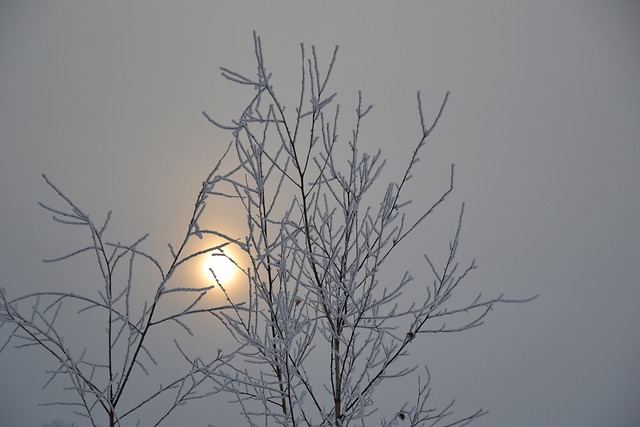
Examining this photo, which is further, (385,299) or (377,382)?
(377,382)

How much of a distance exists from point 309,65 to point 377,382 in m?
1.77

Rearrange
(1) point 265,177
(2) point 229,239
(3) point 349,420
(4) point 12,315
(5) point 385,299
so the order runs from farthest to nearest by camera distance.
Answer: (3) point 349,420
(5) point 385,299
(1) point 265,177
(2) point 229,239
(4) point 12,315

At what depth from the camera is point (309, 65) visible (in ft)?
7.61

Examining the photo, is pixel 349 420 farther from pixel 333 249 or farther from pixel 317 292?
pixel 333 249

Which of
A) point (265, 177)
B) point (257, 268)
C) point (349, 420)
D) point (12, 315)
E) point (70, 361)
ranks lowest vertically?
point (349, 420)

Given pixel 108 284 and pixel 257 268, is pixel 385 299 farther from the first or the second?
pixel 108 284

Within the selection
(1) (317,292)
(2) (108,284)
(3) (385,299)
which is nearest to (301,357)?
(1) (317,292)

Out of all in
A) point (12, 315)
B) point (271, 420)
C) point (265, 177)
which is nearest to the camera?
point (12, 315)

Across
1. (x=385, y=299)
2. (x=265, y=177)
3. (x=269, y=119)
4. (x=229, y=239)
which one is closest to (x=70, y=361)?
(x=229, y=239)

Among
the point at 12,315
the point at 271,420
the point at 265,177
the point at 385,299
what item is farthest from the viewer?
the point at 271,420

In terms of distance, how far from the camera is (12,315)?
2.16 m

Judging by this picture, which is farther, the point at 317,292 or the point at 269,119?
the point at 317,292

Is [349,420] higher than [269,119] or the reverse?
the reverse

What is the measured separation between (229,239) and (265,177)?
0.41 meters
